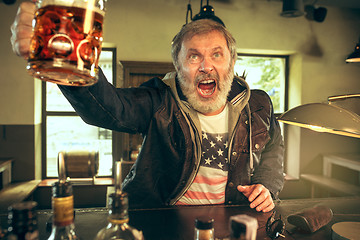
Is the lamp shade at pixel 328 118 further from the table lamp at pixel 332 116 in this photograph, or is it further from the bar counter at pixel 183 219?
the bar counter at pixel 183 219

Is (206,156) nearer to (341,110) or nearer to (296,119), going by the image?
(296,119)

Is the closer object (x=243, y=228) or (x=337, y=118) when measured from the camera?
(x=243, y=228)

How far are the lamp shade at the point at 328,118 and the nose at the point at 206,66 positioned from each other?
0.84 metres

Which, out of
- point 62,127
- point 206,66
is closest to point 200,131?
point 206,66

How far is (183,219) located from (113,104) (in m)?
0.63

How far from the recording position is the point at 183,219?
117 centimetres

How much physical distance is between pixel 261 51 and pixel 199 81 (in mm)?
2963

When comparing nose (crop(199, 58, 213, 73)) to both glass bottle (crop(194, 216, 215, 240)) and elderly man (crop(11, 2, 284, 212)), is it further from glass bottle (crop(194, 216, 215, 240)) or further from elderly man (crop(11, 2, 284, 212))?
glass bottle (crop(194, 216, 215, 240))

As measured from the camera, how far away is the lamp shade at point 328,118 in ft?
3.05

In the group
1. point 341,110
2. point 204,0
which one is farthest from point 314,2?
point 341,110

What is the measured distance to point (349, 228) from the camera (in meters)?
1.05

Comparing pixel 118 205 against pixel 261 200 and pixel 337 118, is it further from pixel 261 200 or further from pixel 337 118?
pixel 261 200

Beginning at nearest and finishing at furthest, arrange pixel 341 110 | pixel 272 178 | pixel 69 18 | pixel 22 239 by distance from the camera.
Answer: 1. pixel 22 239
2. pixel 69 18
3. pixel 341 110
4. pixel 272 178

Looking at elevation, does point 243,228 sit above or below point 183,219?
above
